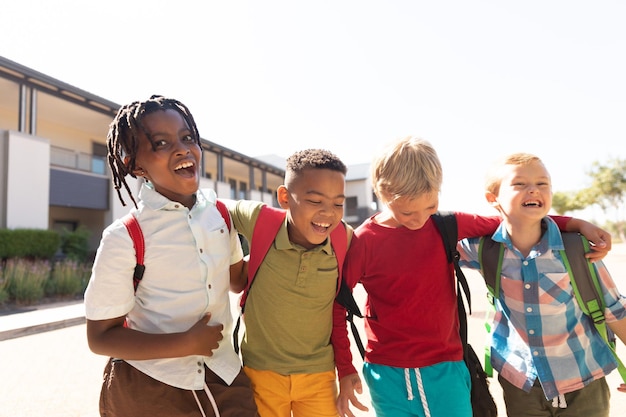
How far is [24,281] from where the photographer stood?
1065 centimetres

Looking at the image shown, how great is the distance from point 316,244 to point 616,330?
1.40 m

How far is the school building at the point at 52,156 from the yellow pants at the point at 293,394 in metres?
12.0

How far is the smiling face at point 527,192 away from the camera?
83.6 inches

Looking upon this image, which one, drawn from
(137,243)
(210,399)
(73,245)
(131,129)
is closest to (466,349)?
(210,399)

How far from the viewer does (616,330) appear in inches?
80.0

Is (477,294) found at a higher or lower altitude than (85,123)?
lower

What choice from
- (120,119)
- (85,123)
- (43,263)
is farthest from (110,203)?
(120,119)

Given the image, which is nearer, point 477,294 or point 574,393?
point 574,393

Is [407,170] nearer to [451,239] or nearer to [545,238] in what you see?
[451,239]

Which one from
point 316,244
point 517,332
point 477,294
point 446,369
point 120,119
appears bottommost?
point 477,294

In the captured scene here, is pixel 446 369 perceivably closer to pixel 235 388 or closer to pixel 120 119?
pixel 235 388

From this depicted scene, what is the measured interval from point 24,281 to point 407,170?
1135 cm

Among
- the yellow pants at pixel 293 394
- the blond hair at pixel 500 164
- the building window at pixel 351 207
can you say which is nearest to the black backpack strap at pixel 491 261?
the blond hair at pixel 500 164

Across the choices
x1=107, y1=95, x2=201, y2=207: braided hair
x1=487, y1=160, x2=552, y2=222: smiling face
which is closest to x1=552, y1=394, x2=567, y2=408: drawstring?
x1=487, y1=160, x2=552, y2=222: smiling face
